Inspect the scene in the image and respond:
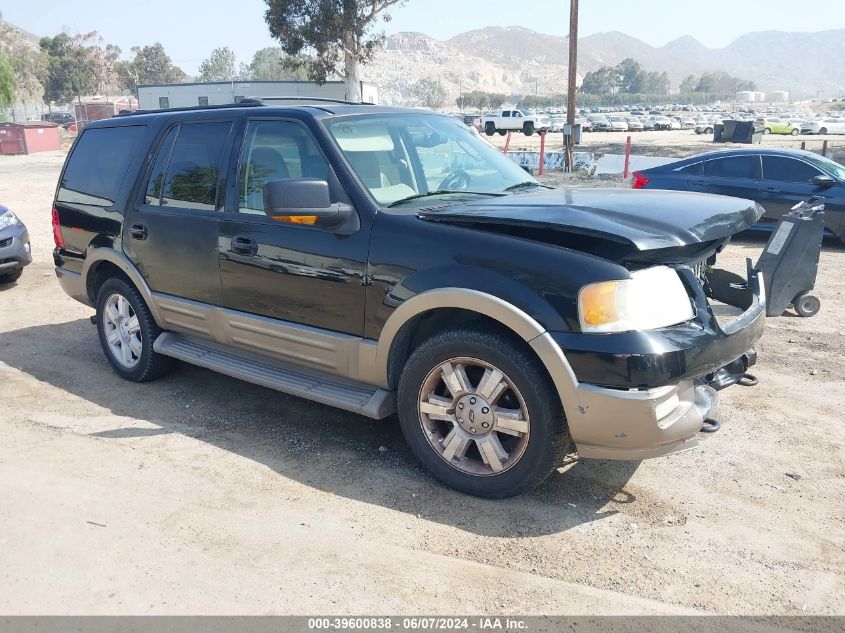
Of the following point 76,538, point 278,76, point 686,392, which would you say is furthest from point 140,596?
point 278,76

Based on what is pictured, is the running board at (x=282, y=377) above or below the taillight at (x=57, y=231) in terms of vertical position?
below

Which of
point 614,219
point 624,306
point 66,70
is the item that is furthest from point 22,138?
point 66,70

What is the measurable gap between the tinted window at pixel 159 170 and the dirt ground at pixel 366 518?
55.6 inches

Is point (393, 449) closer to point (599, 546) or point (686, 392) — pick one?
point (599, 546)

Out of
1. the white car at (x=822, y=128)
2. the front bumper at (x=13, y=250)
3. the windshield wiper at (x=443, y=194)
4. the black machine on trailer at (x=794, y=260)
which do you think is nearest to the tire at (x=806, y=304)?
the black machine on trailer at (x=794, y=260)

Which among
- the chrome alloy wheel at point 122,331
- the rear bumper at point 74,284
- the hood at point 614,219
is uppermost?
the hood at point 614,219

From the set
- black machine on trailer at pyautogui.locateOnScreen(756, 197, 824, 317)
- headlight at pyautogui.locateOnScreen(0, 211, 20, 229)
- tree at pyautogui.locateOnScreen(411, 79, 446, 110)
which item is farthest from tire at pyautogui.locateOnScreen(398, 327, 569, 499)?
tree at pyautogui.locateOnScreen(411, 79, 446, 110)

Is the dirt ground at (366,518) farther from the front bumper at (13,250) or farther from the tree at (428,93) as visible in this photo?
the tree at (428,93)

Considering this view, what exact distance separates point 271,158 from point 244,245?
22.0 inches

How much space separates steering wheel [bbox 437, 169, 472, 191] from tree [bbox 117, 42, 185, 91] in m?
118

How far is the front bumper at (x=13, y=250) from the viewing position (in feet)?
27.9

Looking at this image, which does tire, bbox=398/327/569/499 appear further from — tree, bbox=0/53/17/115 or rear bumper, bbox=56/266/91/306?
tree, bbox=0/53/17/115

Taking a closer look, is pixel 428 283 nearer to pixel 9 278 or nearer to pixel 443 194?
pixel 443 194

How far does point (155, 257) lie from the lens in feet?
16.9
